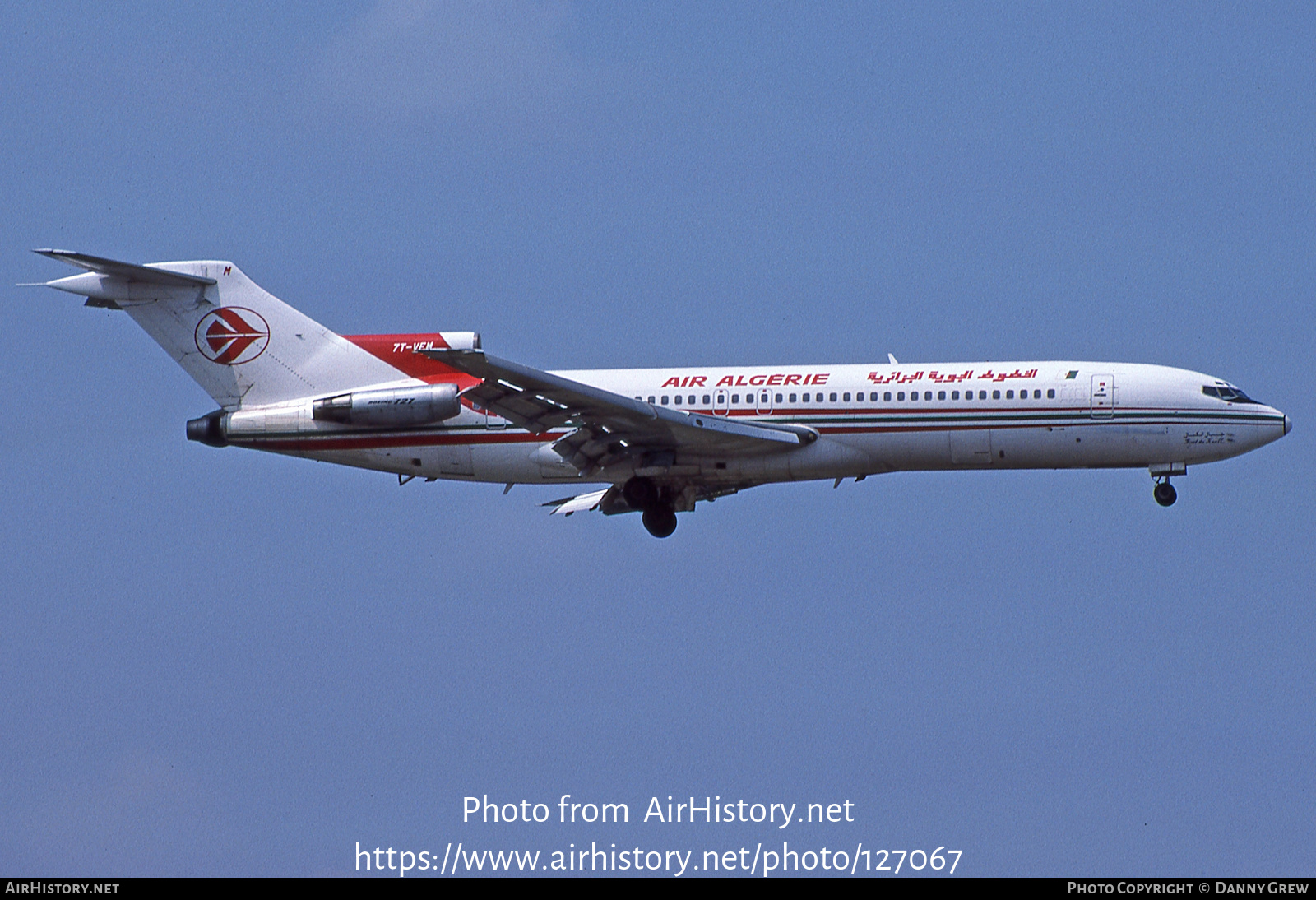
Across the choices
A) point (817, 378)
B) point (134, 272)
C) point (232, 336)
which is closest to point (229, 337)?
point (232, 336)

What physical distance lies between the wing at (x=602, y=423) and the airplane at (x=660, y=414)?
5cm

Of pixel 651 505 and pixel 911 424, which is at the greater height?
pixel 911 424

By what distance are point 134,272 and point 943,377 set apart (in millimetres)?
17833

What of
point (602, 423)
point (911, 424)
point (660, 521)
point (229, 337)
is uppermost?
point (229, 337)

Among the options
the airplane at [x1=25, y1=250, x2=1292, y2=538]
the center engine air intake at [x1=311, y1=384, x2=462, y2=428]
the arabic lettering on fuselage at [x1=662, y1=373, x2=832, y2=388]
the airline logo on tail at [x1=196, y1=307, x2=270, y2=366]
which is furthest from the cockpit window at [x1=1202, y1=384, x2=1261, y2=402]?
the airline logo on tail at [x1=196, y1=307, x2=270, y2=366]

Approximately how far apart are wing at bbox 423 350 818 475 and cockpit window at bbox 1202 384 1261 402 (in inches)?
336

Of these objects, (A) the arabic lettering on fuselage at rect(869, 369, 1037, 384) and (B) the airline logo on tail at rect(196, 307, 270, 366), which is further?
(B) the airline logo on tail at rect(196, 307, 270, 366)

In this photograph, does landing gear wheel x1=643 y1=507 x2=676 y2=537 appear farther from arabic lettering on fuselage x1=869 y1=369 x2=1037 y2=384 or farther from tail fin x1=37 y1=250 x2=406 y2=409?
tail fin x1=37 y1=250 x2=406 y2=409

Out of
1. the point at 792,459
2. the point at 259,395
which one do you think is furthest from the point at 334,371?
the point at 792,459

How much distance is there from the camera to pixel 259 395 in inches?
1465

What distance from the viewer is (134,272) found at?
36406mm

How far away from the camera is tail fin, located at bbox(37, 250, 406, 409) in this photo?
36.9 m

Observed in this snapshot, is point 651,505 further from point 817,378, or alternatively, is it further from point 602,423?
point 817,378
